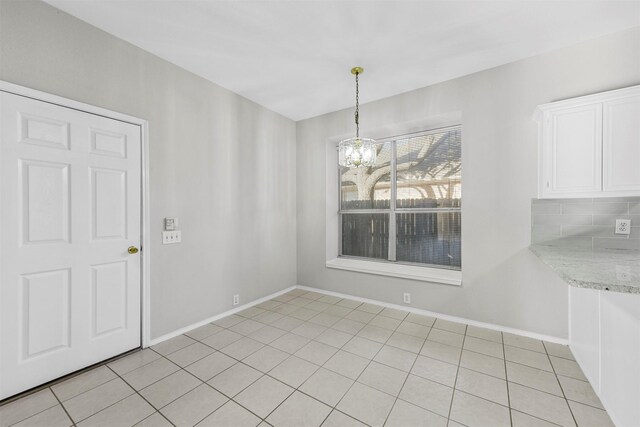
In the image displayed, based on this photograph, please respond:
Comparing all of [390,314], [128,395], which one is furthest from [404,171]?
[128,395]

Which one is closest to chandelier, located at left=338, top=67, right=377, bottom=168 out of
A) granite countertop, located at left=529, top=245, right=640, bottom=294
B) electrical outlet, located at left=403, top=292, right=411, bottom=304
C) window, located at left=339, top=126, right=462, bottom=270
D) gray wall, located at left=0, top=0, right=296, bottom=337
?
window, located at left=339, top=126, right=462, bottom=270

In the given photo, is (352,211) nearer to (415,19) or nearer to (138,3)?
(415,19)

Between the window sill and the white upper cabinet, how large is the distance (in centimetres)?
132

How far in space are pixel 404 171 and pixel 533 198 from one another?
1608mm

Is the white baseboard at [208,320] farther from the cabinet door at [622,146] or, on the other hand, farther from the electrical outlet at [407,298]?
the cabinet door at [622,146]

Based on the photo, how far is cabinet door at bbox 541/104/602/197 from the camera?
7.11ft

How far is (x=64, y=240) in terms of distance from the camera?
2018 mm

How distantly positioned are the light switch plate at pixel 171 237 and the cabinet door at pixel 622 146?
396cm

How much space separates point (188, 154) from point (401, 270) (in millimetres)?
3054

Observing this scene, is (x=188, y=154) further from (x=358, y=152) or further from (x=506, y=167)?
(x=506, y=167)

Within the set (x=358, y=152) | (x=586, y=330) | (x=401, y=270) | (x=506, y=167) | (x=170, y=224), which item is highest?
(x=358, y=152)

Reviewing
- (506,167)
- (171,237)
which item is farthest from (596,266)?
(171,237)

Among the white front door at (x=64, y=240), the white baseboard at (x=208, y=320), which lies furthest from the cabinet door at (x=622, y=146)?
the white front door at (x=64, y=240)

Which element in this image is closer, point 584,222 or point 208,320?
point 584,222
